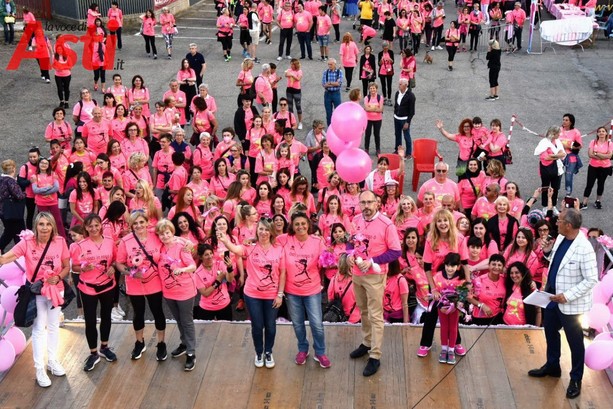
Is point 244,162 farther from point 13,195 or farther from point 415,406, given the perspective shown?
point 415,406

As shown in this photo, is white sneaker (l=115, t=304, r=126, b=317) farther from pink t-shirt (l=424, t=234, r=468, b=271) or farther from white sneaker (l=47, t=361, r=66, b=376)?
pink t-shirt (l=424, t=234, r=468, b=271)

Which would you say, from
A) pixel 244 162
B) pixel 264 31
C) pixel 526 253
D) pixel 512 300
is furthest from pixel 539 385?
pixel 264 31

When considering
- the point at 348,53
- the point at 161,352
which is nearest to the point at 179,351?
the point at 161,352

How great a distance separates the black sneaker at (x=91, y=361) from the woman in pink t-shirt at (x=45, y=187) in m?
3.88

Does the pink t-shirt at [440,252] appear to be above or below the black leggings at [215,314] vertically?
above

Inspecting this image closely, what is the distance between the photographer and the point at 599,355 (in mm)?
7453

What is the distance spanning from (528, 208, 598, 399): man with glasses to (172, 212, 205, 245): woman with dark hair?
4.20 metres

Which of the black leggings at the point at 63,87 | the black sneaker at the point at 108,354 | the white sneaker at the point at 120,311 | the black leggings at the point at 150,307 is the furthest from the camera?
the black leggings at the point at 63,87

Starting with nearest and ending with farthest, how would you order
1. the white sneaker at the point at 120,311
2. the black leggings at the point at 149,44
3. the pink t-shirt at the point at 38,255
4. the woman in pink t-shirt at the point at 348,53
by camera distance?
the pink t-shirt at the point at 38,255 → the white sneaker at the point at 120,311 → the woman in pink t-shirt at the point at 348,53 → the black leggings at the point at 149,44

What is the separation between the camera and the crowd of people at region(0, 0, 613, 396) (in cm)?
760

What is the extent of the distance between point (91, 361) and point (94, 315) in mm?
488

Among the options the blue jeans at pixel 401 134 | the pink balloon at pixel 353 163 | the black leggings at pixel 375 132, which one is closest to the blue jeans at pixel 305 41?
→ the black leggings at pixel 375 132

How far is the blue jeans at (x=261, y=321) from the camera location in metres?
7.64

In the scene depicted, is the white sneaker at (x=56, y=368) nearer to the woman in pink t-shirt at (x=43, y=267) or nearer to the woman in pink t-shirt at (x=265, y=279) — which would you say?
the woman in pink t-shirt at (x=43, y=267)
